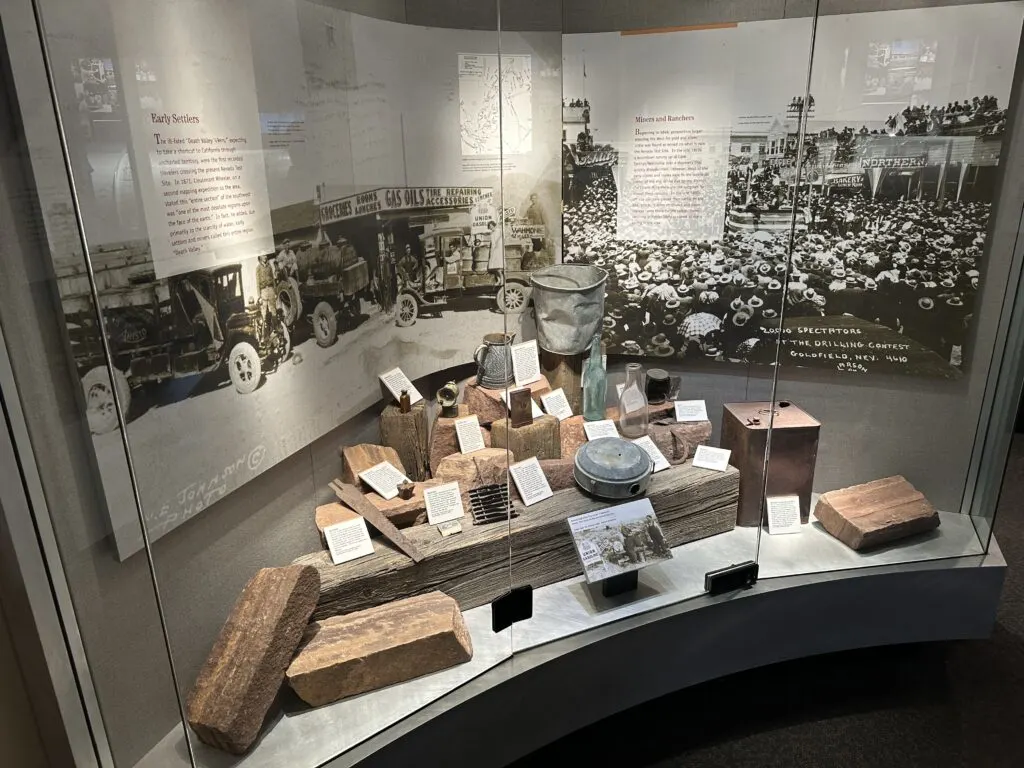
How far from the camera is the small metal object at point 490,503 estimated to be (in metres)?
2.16

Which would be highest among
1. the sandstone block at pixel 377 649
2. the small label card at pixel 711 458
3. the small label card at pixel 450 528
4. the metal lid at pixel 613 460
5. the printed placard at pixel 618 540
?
the metal lid at pixel 613 460

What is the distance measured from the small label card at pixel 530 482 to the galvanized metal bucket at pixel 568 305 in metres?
0.46

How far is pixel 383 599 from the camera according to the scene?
79.0 inches

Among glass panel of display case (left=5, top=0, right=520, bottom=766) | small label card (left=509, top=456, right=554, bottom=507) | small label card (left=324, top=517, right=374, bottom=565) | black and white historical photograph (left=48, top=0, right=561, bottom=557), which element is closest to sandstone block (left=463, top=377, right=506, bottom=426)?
glass panel of display case (left=5, top=0, right=520, bottom=766)

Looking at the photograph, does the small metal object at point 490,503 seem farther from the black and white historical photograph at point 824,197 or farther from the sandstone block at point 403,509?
the black and white historical photograph at point 824,197

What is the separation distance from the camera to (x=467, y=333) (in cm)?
229

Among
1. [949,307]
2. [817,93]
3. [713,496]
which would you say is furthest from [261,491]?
[949,307]

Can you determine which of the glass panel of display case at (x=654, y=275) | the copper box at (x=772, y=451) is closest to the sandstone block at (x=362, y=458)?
the glass panel of display case at (x=654, y=275)

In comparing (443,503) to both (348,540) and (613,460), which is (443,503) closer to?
(348,540)

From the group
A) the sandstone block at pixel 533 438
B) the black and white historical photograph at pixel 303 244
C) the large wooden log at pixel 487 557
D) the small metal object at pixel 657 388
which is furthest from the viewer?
the small metal object at pixel 657 388

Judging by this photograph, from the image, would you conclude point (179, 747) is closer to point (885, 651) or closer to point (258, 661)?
point (258, 661)

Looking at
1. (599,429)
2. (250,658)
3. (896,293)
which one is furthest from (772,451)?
(250,658)

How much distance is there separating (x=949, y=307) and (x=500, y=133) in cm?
176

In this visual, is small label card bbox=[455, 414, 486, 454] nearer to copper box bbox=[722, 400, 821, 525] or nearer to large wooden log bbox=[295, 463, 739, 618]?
large wooden log bbox=[295, 463, 739, 618]
